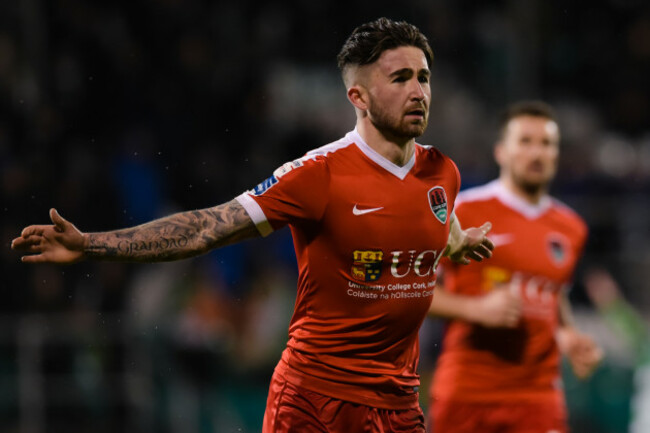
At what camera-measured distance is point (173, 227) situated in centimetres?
332

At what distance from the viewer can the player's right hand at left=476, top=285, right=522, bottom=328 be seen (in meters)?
5.04

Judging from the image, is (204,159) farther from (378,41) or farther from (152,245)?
(152,245)

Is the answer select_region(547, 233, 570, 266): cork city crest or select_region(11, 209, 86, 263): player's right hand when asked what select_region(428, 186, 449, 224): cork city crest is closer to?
select_region(11, 209, 86, 263): player's right hand

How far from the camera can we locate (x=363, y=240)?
352cm

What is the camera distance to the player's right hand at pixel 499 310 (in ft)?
16.5

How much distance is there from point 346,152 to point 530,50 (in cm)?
748

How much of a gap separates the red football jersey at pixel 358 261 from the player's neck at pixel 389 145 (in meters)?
0.03

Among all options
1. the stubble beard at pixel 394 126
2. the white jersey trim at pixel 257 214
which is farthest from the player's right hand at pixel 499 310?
the white jersey trim at pixel 257 214

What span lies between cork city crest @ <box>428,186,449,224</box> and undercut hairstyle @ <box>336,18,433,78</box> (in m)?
0.51

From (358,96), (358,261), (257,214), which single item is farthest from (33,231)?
(358,96)

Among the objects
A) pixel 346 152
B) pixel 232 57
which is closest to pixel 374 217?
pixel 346 152

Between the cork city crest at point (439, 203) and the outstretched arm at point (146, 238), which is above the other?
the cork city crest at point (439, 203)

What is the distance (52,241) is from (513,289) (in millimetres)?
3010

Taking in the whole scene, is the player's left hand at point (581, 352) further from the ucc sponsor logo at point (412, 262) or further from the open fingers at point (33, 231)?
the open fingers at point (33, 231)
